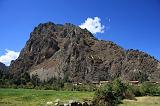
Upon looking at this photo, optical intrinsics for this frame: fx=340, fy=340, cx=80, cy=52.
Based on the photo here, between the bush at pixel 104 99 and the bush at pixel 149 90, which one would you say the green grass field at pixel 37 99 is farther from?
the bush at pixel 149 90

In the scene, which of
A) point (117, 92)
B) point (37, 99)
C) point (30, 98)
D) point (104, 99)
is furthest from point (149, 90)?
point (104, 99)

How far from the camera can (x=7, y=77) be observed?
178 m

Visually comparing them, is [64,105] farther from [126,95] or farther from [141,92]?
[141,92]

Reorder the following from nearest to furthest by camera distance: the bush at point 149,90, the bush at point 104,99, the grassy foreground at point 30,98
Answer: the bush at point 104,99, the grassy foreground at point 30,98, the bush at point 149,90

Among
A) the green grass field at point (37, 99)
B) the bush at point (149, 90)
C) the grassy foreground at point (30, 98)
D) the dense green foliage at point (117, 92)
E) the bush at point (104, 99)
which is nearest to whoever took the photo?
the bush at point (104, 99)

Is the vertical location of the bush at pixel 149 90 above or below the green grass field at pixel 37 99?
A: above

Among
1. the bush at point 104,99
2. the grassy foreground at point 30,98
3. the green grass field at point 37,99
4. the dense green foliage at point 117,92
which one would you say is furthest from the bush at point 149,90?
the bush at point 104,99

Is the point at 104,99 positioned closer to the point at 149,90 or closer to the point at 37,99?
the point at 37,99

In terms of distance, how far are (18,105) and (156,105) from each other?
2409 cm

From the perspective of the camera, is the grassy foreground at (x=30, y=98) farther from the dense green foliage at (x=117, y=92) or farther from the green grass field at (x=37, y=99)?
the dense green foliage at (x=117, y=92)

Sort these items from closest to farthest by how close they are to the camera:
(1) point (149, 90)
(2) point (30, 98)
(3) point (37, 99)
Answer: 1. (3) point (37, 99)
2. (2) point (30, 98)
3. (1) point (149, 90)

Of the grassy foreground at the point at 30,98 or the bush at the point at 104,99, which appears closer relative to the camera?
the bush at the point at 104,99

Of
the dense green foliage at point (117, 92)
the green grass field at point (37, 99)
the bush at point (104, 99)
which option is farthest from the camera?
the green grass field at point (37, 99)

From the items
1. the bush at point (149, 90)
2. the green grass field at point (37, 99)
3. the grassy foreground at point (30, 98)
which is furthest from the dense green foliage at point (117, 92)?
the grassy foreground at point (30, 98)
